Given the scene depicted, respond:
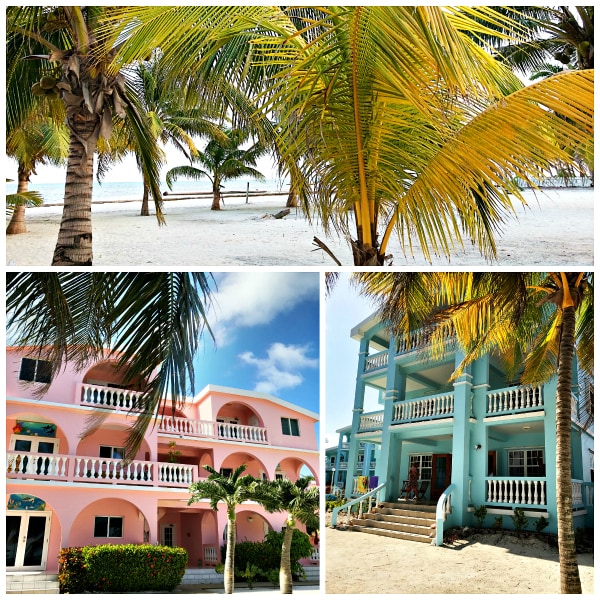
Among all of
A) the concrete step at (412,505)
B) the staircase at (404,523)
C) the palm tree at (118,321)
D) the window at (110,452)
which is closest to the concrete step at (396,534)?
the staircase at (404,523)

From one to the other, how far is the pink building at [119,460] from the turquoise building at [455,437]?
0.99 ft

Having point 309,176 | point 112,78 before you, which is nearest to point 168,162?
point 112,78

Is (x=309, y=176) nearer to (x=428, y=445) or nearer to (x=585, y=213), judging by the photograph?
(x=428, y=445)

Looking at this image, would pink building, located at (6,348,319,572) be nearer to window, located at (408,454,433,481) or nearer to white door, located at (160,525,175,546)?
white door, located at (160,525,175,546)

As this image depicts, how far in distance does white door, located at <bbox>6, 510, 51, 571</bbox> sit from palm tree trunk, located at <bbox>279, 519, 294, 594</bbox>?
41.9 inches

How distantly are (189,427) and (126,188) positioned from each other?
1699 mm

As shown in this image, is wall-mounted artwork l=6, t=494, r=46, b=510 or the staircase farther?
A: wall-mounted artwork l=6, t=494, r=46, b=510

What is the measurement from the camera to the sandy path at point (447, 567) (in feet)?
8.39

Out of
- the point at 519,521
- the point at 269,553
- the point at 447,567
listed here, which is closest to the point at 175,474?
the point at 269,553

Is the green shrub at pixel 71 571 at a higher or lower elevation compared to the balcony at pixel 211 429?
lower

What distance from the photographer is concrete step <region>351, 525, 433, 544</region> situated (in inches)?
104

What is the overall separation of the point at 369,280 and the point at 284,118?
0.80 metres

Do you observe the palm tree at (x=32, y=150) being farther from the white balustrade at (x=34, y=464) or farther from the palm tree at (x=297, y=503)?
the palm tree at (x=297, y=503)

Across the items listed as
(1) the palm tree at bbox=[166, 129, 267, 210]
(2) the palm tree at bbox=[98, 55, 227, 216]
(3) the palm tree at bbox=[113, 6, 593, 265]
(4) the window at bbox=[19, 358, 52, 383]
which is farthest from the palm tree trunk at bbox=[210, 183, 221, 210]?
(4) the window at bbox=[19, 358, 52, 383]
